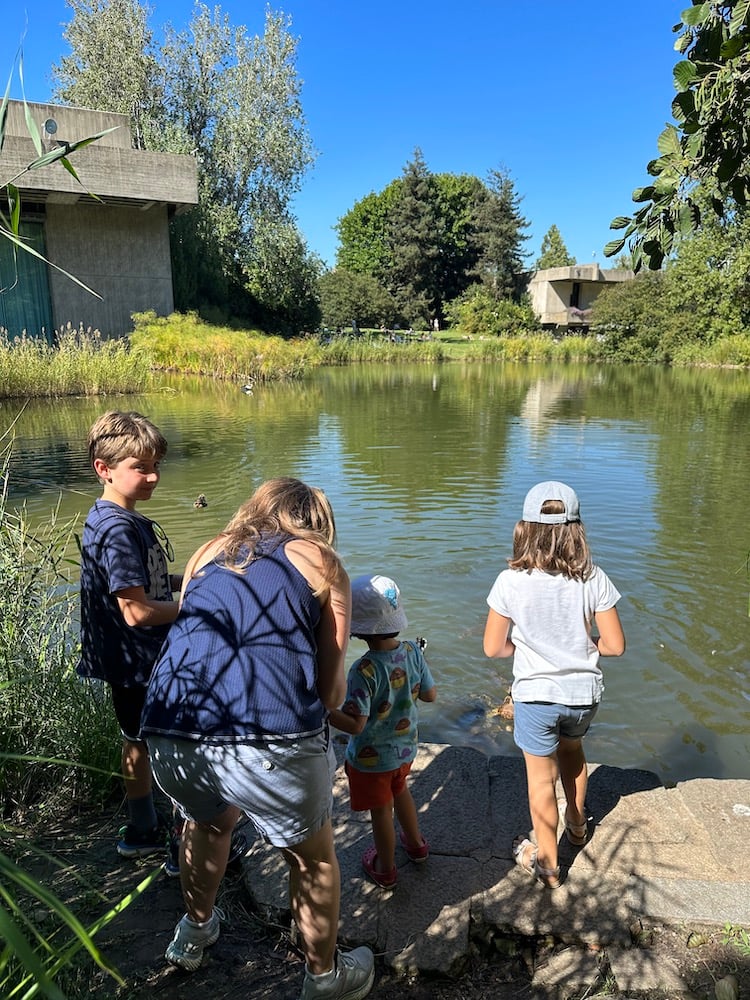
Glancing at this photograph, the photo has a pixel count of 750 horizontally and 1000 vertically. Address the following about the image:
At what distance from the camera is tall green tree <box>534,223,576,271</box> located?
82.1 meters

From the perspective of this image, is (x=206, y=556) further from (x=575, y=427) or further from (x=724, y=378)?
(x=724, y=378)

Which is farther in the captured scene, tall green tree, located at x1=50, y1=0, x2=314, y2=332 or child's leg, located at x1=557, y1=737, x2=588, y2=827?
tall green tree, located at x1=50, y1=0, x2=314, y2=332

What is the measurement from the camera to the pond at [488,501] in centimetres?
475

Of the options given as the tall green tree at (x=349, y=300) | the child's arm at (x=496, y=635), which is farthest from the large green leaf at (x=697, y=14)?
the tall green tree at (x=349, y=300)

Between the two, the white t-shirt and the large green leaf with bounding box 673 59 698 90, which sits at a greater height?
the large green leaf with bounding box 673 59 698 90

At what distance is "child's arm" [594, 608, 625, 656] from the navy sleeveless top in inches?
45.7

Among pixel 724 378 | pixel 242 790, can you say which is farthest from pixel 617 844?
pixel 724 378

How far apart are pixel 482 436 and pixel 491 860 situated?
13.3 metres

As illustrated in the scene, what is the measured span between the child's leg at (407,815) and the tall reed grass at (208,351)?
23.5m

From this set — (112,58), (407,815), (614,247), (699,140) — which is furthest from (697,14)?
(112,58)

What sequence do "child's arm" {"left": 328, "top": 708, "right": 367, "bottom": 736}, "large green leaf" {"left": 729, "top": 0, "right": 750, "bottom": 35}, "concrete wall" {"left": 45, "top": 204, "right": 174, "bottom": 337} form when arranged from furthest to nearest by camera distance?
"concrete wall" {"left": 45, "top": 204, "right": 174, "bottom": 337}, "child's arm" {"left": 328, "top": 708, "right": 367, "bottom": 736}, "large green leaf" {"left": 729, "top": 0, "right": 750, "bottom": 35}

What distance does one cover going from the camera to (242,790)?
187 cm

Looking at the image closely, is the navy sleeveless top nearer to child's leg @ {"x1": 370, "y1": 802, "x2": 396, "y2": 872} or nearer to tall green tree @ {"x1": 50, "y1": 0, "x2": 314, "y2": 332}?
child's leg @ {"x1": 370, "y1": 802, "x2": 396, "y2": 872}

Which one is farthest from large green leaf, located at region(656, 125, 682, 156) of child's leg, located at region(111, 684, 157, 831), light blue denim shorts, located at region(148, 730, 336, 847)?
child's leg, located at region(111, 684, 157, 831)
